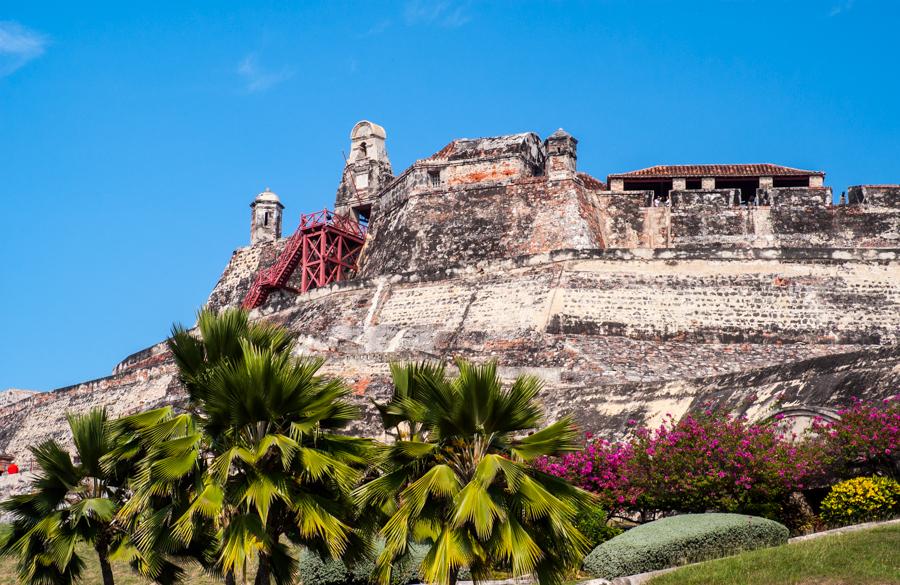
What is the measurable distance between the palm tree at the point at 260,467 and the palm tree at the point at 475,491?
1.69ft

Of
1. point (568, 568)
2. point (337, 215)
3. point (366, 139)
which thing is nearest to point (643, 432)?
point (568, 568)

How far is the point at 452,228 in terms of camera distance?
36.6m

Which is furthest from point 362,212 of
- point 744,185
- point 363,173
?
point 744,185

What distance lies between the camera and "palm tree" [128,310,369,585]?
40.5ft

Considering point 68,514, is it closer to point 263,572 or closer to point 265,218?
point 263,572

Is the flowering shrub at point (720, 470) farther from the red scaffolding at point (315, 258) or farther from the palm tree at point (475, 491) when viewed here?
the red scaffolding at point (315, 258)

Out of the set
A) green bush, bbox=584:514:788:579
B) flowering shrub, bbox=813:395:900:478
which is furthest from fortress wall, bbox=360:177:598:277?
green bush, bbox=584:514:788:579

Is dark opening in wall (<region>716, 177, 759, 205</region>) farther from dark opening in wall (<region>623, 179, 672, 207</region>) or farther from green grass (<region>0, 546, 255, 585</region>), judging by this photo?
green grass (<region>0, 546, 255, 585</region>)

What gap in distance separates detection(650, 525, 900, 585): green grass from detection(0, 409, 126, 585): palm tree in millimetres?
6302

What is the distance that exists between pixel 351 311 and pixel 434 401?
19370 mm

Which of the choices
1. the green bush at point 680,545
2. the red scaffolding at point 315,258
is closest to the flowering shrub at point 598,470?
the green bush at point 680,545

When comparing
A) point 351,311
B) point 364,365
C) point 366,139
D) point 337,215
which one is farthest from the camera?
point 366,139

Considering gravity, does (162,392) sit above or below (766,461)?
above

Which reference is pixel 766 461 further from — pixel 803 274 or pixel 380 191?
pixel 380 191
